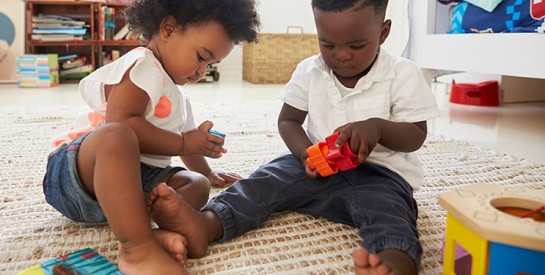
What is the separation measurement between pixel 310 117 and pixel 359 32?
0.18 m

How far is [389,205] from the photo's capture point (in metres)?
0.69

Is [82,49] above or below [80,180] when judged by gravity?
above

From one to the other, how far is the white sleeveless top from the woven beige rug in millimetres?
147

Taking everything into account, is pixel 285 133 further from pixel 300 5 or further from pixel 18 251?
pixel 300 5

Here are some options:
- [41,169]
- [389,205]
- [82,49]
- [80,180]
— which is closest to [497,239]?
[389,205]

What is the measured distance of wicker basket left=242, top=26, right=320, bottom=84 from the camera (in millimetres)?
3195

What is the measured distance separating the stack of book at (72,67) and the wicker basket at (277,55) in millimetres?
1062

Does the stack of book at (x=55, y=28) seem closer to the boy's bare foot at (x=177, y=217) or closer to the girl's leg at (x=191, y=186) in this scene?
the girl's leg at (x=191, y=186)

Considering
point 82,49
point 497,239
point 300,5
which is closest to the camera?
point 497,239

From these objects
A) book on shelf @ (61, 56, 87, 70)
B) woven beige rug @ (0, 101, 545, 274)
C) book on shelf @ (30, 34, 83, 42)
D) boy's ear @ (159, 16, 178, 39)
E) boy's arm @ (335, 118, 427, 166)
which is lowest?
woven beige rug @ (0, 101, 545, 274)

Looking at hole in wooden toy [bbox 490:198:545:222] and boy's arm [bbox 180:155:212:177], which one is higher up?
hole in wooden toy [bbox 490:198:545:222]

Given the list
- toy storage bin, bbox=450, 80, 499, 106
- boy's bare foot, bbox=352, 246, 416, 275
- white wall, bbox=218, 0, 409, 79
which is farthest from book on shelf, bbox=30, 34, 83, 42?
boy's bare foot, bbox=352, 246, 416, 275

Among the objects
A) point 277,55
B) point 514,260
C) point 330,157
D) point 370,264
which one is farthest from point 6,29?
point 514,260

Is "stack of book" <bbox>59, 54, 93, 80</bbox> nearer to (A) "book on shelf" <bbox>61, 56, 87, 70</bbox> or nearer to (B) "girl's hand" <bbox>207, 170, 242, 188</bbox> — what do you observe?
(A) "book on shelf" <bbox>61, 56, 87, 70</bbox>
